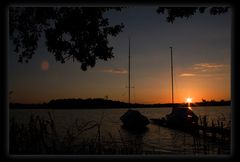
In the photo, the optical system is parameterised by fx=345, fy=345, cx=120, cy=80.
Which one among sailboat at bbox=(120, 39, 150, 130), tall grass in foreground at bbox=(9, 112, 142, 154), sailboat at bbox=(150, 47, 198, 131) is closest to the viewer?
tall grass in foreground at bbox=(9, 112, 142, 154)

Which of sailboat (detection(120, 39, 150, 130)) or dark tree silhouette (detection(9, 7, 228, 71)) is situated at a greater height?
dark tree silhouette (detection(9, 7, 228, 71))

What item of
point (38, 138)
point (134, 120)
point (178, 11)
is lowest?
point (134, 120)

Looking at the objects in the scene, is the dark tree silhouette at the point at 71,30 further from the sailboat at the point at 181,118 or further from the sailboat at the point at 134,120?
the sailboat at the point at 134,120

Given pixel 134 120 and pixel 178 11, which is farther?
pixel 134 120

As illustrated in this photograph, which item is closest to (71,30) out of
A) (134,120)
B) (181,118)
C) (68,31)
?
(68,31)

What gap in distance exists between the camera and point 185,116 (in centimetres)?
2633

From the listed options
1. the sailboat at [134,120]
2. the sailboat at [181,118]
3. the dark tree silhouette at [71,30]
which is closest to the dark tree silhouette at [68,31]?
the dark tree silhouette at [71,30]

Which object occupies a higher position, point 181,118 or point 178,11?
point 178,11

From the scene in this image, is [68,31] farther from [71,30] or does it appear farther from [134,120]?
[134,120]

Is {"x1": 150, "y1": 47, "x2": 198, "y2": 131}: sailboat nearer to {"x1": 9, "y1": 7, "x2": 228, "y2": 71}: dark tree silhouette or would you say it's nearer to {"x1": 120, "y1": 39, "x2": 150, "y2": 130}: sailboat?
{"x1": 120, "y1": 39, "x2": 150, "y2": 130}: sailboat

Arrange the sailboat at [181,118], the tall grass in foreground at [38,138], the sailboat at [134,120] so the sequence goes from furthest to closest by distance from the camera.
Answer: the sailboat at [134,120] → the sailboat at [181,118] → the tall grass in foreground at [38,138]

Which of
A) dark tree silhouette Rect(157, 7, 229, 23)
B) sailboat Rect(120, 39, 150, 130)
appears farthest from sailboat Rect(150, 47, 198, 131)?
dark tree silhouette Rect(157, 7, 229, 23)

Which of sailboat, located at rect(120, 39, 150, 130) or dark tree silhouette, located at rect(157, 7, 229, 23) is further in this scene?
sailboat, located at rect(120, 39, 150, 130)
